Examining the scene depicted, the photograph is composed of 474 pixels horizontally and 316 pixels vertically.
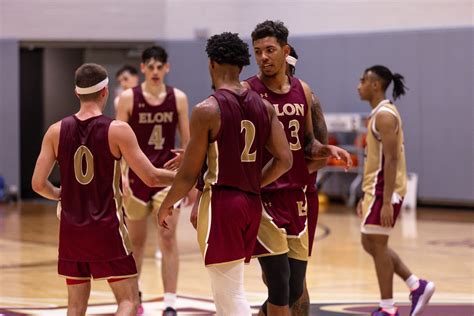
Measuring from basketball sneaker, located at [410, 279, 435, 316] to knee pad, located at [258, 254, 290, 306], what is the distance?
2521 millimetres

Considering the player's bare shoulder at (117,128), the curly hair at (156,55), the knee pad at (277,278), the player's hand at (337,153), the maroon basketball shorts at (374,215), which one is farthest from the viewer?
the curly hair at (156,55)

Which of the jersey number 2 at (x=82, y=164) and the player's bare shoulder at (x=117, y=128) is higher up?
the player's bare shoulder at (x=117, y=128)

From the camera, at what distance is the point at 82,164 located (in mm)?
5578

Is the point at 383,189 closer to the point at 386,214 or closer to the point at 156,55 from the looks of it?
the point at 386,214

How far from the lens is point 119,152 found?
5613mm

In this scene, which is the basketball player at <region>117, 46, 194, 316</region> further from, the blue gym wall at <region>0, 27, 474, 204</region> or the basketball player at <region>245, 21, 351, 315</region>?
the blue gym wall at <region>0, 27, 474, 204</region>

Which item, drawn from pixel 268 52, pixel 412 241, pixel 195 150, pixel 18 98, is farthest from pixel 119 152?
pixel 18 98

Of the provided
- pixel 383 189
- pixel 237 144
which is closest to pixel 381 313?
pixel 383 189

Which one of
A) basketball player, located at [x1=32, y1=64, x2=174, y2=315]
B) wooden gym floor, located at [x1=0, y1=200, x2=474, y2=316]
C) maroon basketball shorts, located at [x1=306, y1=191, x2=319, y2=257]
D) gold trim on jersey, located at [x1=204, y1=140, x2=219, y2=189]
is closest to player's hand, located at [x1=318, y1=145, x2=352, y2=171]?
maroon basketball shorts, located at [x1=306, y1=191, x2=319, y2=257]

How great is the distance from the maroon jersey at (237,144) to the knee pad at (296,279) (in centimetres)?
85

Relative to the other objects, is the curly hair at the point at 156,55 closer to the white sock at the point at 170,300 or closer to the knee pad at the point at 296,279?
the white sock at the point at 170,300

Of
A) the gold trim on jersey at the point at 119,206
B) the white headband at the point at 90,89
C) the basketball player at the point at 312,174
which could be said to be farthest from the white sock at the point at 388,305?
the white headband at the point at 90,89

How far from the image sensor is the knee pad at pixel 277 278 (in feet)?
18.6

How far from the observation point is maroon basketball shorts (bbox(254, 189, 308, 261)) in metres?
5.73
